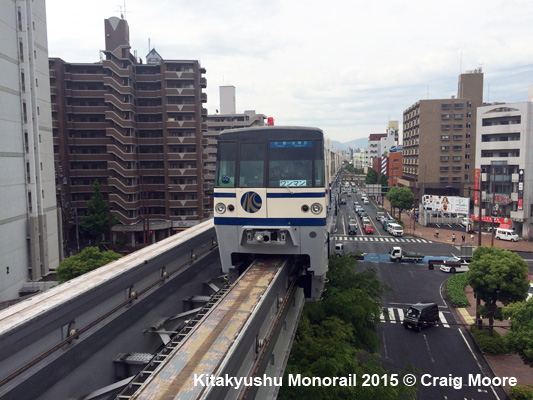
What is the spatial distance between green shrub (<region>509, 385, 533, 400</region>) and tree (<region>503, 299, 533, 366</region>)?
4.47ft

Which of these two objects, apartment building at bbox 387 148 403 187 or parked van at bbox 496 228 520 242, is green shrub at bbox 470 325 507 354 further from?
apartment building at bbox 387 148 403 187

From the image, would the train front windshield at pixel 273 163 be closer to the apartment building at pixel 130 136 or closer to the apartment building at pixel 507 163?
the apartment building at pixel 130 136

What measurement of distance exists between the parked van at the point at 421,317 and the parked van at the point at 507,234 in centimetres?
3399

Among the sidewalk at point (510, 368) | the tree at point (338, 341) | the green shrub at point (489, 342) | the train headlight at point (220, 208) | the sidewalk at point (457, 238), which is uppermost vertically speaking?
the train headlight at point (220, 208)

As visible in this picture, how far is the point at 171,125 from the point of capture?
59406mm

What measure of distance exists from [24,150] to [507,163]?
195 ft

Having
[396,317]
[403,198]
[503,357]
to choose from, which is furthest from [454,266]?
[403,198]

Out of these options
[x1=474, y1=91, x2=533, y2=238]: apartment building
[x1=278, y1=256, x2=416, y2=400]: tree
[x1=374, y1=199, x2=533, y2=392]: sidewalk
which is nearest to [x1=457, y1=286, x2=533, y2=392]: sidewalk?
[x1=374, y1=199, x2=533, y2=392]: sidewalk

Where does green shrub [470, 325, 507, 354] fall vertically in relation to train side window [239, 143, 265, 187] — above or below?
below

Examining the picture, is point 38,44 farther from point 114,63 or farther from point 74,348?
point 74,348

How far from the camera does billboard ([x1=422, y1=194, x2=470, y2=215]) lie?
59.5 metres

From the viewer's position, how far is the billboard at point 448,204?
5945cm

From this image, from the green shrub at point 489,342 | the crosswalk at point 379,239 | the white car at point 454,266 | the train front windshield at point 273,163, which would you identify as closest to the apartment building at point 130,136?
the crosswalk at point 379,239

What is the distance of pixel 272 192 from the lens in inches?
473
